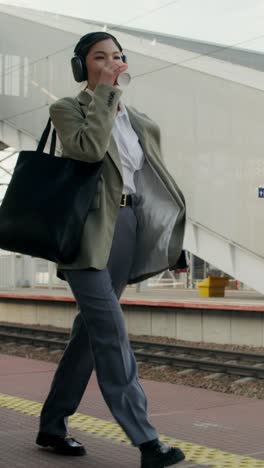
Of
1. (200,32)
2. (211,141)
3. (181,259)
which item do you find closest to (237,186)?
(211,141)

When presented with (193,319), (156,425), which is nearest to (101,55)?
(156,425)

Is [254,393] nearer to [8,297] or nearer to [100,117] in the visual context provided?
[100,117]

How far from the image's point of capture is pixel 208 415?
17.6 ft

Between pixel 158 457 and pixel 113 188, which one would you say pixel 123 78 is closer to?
pixel 113 188

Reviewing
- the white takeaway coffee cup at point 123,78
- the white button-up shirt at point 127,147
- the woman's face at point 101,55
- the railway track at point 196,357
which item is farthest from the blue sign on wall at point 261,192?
the white takeaway coffee cup at point 123,78

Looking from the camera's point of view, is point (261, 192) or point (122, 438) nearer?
point (122, 438)

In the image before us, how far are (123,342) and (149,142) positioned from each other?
92 centimetres

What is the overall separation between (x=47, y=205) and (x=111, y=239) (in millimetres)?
300

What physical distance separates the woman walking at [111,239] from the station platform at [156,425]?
0.61 feet

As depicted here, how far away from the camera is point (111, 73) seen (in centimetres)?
326

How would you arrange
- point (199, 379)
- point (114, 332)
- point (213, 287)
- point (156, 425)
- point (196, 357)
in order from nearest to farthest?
point (114, 332) → point (156, 425) → point (199, 379) → point (196, 357) → point (213, 287)

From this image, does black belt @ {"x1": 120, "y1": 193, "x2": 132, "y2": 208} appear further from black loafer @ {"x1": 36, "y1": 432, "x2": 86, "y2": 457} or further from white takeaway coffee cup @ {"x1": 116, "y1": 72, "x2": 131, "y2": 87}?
black loafer @ {"x1": 36, "y1": 432, "x2": 86, "y2": 457}

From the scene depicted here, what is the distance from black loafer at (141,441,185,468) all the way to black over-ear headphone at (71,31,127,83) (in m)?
1.61

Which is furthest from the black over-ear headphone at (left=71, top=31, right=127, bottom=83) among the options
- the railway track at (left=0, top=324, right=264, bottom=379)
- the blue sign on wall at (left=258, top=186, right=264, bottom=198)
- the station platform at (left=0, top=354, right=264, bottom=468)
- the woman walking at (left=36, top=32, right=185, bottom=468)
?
the blue sign on wall at (left=258, top=186, right=264, bottom=198)
